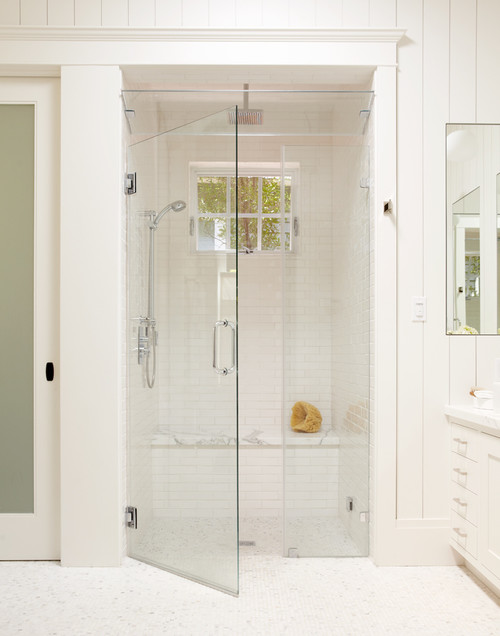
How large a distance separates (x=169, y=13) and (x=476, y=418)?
7.84ft

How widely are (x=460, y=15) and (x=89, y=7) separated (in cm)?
183

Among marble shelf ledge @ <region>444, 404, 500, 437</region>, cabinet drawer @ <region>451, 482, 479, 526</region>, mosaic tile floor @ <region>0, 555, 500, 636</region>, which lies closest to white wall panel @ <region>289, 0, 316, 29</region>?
marble shelf ledge @ <region>444, 404, 500, 437</region>

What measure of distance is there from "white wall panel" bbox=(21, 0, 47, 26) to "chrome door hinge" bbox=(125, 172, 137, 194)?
32.8 inches

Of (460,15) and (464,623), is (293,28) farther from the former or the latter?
(464,623)

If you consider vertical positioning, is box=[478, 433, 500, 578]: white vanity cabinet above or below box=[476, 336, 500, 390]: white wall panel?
below

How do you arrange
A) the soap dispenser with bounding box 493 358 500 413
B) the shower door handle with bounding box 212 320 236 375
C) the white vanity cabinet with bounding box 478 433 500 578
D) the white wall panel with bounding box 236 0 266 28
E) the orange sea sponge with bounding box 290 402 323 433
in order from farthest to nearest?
the orange sea sponge with bounding box 290 402 323 433 → the white wall panel with bounding box 236 0 266 28 → the shower door handle with bounding box 212 320 236 375 → the soap dispenser with bounding box 493 358 500 413 → the white vanity cabinet with bounding box 478 433 500 578

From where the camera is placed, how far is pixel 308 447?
299 centimetres

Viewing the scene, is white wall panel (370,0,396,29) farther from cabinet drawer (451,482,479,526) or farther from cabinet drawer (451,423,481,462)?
cabinet drawer (451,482,479,526)

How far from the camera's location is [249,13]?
2.90 m

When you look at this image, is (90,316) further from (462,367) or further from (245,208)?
(462,367)

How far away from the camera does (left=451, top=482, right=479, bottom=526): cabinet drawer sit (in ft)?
8.46

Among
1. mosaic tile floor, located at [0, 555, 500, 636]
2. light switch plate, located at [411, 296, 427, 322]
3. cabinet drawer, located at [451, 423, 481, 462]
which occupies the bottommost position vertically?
mosaic tile floor, located at [0, 555, 500, 636]

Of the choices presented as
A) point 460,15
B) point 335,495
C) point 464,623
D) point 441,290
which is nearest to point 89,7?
point 460,15

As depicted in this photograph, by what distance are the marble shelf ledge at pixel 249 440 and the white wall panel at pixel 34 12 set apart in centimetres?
209
